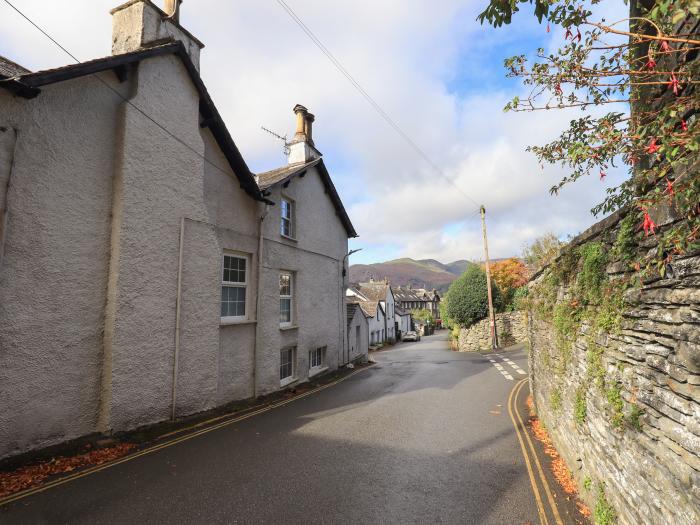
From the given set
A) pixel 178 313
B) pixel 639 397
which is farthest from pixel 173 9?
pixel 639 397

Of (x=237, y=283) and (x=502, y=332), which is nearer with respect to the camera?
(x=237, y=283)

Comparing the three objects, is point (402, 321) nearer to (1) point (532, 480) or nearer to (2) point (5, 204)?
(1) point (532, 480)

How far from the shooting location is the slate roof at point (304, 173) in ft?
44.4

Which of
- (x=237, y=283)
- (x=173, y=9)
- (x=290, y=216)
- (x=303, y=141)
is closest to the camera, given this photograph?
(x=173, y=9)

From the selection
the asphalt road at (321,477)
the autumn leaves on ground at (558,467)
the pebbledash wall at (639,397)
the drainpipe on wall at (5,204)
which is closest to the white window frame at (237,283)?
the asphalt road at (321,477)

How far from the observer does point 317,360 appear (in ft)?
53.1

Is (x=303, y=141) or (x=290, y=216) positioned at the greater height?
(x=303, y=141)

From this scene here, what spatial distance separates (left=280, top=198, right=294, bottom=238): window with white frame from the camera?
1403cm

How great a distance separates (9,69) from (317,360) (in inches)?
524

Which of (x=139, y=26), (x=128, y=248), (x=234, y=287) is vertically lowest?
(x=234, y=287)

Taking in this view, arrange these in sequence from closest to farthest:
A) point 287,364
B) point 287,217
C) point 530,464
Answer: point 530,464 → point 287,364 → point 287,217

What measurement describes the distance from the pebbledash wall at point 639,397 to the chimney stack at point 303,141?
12582mm

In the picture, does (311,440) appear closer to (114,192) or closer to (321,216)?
(114,192)

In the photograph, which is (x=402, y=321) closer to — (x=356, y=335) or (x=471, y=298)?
(x=471, y=298)
